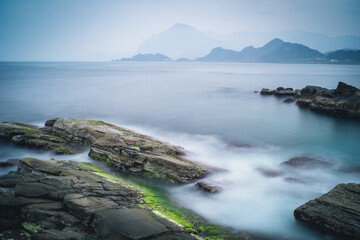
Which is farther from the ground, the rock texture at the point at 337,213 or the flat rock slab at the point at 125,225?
the flat rock slab at the point at 125,225

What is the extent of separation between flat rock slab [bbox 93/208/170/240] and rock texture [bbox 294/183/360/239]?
589cm

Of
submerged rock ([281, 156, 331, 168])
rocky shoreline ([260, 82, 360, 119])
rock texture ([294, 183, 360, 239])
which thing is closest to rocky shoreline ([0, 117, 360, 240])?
rock texture ([294, 183, 360, 239])

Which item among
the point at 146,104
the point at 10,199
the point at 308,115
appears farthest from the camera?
the point at 146,104

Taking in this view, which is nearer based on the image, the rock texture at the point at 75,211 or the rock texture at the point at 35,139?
the rock texture at the point at 75,211

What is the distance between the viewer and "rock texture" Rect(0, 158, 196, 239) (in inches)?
281

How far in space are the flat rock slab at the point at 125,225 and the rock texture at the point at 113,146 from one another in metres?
4.94

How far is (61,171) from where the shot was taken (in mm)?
10797

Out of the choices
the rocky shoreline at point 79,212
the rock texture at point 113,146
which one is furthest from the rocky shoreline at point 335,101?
the rocky shoreline at point 79,212

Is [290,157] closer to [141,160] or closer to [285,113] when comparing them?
[141,160]

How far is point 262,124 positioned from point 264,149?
7841 mm

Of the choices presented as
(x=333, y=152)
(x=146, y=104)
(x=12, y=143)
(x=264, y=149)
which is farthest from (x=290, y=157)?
(x=146, y=104)

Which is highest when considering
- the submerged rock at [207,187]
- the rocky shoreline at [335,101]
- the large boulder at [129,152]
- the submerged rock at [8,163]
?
the rocky shoreline at [335,101]

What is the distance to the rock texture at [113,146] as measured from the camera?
1322cm

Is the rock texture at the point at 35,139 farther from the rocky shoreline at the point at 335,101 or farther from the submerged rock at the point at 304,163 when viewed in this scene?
the rocky shoreline at the point at 335,101
